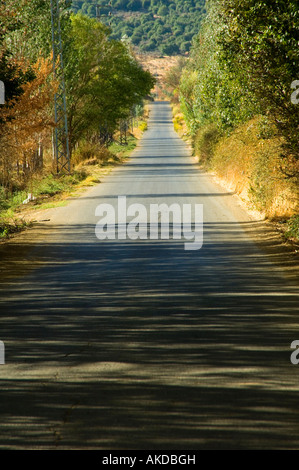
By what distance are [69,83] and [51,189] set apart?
12.0 metres

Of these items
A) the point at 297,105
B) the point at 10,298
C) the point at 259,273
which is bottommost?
the point at 10,298

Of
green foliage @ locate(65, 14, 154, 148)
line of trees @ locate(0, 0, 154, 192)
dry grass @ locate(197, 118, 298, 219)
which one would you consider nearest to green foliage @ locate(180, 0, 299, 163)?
dry grass @ locate(197, 118, 298, 219)

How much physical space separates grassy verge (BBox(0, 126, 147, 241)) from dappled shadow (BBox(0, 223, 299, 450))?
289 inches

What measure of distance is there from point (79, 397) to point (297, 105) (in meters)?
10.8

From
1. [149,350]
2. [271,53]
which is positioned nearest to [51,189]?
[271,53]

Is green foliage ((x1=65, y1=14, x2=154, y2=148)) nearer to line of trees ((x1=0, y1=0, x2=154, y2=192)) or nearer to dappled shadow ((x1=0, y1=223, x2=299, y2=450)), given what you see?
line of trees ((x1=0, y1=0, x2=154, y2=192))

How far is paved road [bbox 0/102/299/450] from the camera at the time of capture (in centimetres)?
489

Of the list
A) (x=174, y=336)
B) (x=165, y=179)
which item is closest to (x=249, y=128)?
(x=165, y=179)

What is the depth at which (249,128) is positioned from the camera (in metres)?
24.6

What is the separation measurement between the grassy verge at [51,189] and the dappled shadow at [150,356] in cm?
733

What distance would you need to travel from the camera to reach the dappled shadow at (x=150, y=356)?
488cm

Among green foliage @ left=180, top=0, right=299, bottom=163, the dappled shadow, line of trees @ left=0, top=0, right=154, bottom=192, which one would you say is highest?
line of trees @ left=0, top=0, right=154, bottom=192

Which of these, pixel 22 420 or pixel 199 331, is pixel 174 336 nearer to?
pixel 199 331

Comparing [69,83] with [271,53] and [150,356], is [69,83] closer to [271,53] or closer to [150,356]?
[271,53]
